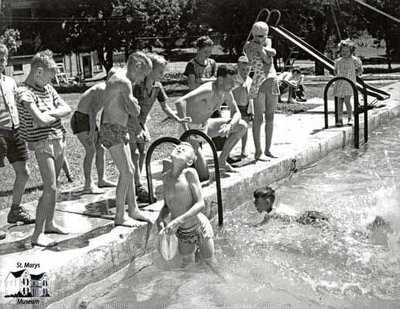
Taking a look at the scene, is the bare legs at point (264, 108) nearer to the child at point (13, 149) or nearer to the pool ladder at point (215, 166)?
the pool ladder at point (215, 166)

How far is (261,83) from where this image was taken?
334 inches

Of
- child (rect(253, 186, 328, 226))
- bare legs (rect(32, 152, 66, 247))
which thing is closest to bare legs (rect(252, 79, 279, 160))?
child (rect(253, 186, 328, 226))

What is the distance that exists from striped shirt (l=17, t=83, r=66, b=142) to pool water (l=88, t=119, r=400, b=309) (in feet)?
4.68

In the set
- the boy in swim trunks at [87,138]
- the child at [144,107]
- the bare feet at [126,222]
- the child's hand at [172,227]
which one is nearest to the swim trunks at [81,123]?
the boy in swim trunks at [87,138]

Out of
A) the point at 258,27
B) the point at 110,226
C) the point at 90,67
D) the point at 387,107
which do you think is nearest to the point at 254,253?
the point at 110,226

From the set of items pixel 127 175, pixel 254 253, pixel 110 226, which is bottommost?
pixel 254 253

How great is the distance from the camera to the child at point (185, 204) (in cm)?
543

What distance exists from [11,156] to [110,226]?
119cm

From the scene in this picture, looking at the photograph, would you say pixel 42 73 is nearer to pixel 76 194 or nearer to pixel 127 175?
pixel 127 175

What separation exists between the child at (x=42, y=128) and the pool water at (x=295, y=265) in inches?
33.4

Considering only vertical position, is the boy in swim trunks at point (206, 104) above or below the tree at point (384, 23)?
below

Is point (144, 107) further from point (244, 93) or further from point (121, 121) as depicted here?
point (244, 93)

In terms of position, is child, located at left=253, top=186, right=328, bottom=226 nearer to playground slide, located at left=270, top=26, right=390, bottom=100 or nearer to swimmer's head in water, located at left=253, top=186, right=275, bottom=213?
swimmer's head in water, located at left=253, top=186, right=275, bottom=213

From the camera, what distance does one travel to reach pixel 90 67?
122ft
